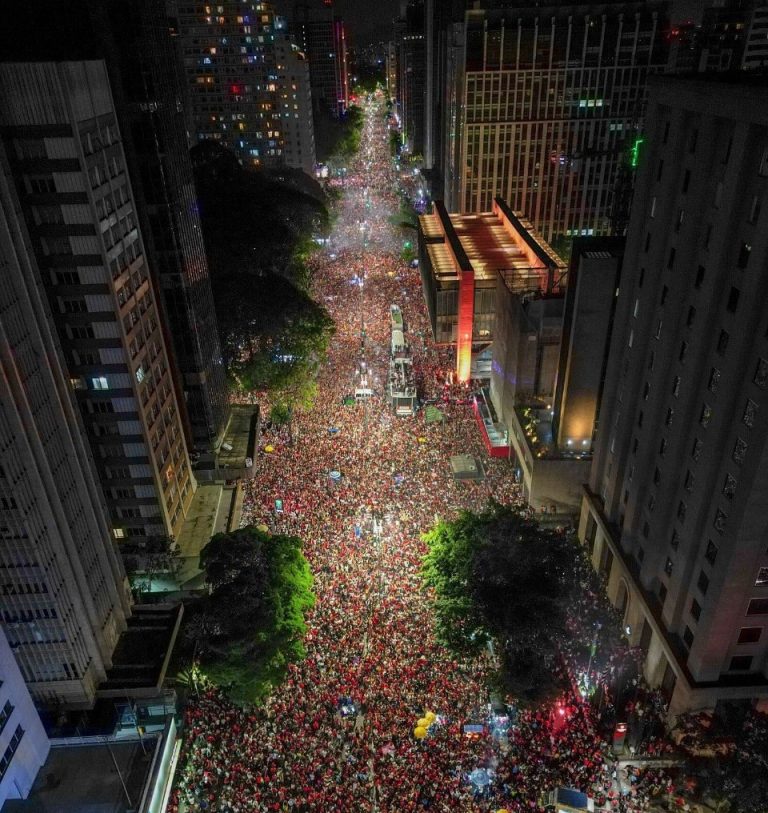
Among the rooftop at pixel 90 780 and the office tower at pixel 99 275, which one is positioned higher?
the office tower at pixel 99 275

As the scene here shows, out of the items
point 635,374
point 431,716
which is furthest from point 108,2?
point 431,716

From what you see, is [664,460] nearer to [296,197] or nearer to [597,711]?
[597,711]

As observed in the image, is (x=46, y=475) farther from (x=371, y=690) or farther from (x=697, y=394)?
(x=697, y=394)

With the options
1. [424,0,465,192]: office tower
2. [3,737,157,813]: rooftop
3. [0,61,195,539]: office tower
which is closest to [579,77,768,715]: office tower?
[3,737,157,813]: rooftop

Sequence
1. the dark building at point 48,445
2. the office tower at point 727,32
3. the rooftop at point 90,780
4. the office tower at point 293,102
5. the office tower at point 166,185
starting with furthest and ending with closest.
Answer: the office tower at point 727,32, the office tower at point 293,102, the office tower at point 166,185, the dark building at point 48,445, the rooftop at point 90,780

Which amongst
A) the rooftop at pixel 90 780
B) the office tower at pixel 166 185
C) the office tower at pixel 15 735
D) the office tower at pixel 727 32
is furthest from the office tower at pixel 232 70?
the rooftop at pixel 90 780

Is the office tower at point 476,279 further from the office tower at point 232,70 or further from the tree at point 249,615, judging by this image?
the office tower at point 232,70

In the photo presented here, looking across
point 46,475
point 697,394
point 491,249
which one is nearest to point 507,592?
point 697,394
